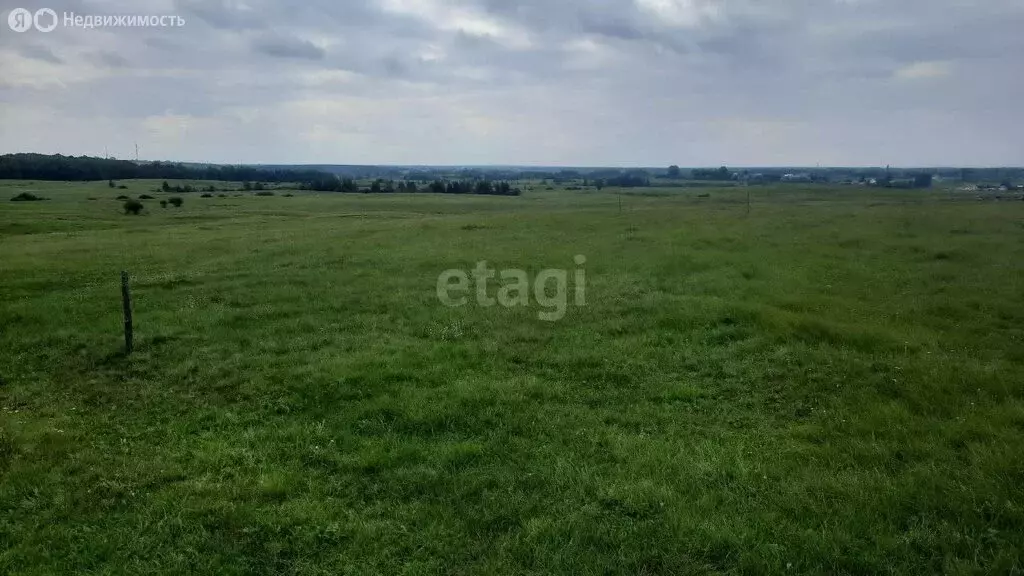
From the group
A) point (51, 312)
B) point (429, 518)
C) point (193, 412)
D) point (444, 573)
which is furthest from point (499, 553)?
point (51, 312)

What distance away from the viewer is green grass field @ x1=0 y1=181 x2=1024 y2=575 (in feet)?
21.5

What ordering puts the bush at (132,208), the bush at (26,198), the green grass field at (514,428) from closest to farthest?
the green grass field at (514,428) < the bush at (132,208) < the bush at (26,198)

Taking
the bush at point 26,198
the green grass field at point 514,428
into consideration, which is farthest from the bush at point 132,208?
the green grass field at point 514,428

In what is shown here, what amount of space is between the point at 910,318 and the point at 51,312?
21.5 meters

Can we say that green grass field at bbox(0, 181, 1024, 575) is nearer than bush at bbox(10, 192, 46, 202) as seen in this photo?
Yes

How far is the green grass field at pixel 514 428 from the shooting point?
258 inches

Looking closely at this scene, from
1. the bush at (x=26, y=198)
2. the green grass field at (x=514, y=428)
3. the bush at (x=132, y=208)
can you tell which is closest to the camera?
the green grass field at (x=514, y=428)

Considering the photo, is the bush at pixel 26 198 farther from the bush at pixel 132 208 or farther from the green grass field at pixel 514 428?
the green grass field at pixel 514 428

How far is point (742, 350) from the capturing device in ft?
43.9

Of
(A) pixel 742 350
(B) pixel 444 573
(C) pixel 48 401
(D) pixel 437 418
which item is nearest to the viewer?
(B) pixel 444 573

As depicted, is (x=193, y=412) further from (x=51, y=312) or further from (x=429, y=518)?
(x=51, y=312)

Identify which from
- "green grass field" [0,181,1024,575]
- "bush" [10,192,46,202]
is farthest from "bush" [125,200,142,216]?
"green grass field" [0,181,1024,575]

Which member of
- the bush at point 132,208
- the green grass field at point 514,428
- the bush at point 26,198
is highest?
the bush at point 26,198

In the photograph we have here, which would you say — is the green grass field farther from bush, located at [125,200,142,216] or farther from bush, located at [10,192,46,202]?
bush, located at [10,192,46,202]
